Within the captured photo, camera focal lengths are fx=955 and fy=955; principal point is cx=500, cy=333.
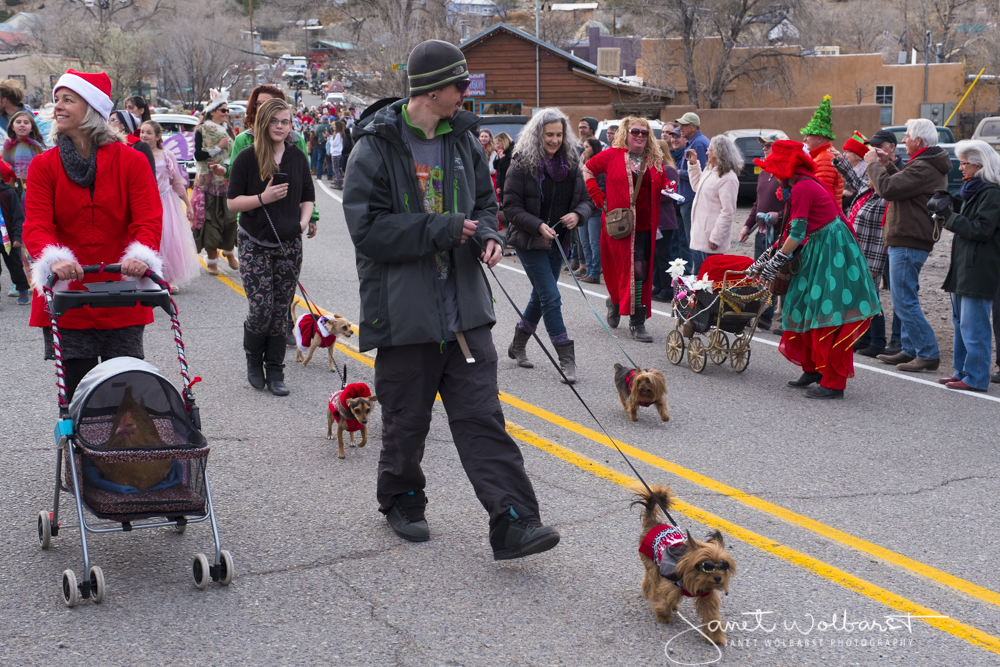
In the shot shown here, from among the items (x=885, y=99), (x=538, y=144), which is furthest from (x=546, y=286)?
(x=885, y=99)

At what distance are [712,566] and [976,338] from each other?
5.41m

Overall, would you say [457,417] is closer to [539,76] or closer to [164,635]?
[164,635]

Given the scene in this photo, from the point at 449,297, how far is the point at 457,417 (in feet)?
1.79

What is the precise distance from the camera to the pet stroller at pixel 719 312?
820cm

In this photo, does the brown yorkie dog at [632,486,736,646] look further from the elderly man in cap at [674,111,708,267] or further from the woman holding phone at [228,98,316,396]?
the elderly man in cap at [674,111,708,267]

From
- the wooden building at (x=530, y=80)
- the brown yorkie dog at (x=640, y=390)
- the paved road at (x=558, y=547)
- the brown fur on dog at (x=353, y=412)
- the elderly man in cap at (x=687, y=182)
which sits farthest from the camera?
the wooden building at (x=530, y=80)

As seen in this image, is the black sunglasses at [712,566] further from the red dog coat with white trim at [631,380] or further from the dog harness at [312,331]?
the dog harness at [312,331]

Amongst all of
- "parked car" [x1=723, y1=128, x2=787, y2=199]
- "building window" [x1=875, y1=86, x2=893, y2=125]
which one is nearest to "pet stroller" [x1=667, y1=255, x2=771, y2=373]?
"parked car" [x1=723, y1=128, x2=787, y2=199]

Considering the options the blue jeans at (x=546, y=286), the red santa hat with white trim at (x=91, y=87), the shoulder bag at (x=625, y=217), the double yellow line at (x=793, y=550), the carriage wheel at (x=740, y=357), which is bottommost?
the double yellow line at (x=793, y=550)

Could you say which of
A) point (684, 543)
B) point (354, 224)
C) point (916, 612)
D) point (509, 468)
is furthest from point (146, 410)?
point (916, 612)

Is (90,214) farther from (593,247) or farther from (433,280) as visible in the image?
(593,247)

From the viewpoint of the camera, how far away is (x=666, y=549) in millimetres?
3785

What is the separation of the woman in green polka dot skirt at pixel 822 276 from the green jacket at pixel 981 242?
2.84 ft

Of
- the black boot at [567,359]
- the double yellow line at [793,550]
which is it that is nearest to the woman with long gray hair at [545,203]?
the black boot at [567,359]
